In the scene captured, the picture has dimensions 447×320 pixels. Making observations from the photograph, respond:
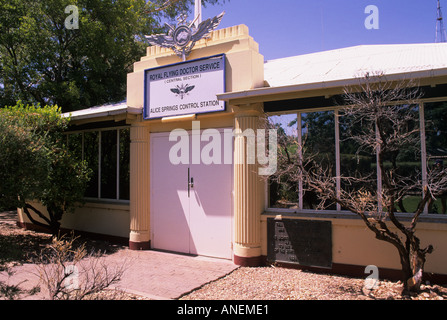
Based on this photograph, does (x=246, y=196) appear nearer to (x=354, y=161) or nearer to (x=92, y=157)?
(x=354, y=161)

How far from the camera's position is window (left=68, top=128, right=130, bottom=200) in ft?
27.2

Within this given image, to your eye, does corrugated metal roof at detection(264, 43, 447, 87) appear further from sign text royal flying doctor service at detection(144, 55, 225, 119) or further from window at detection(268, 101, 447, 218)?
sign text royal flying doctor service at detection(144, 55, 225, 119)

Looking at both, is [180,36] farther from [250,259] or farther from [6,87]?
[6,87]

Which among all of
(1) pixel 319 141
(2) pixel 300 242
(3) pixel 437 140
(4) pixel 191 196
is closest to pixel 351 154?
(1) pixel 319 141

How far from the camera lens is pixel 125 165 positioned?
27.0ft

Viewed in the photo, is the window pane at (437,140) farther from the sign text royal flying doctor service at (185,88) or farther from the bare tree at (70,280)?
the bare tree at (70,280)

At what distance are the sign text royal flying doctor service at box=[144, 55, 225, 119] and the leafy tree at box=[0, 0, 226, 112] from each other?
5.37m

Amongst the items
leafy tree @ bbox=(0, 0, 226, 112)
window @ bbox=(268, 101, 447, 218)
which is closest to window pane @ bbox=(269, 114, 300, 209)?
window @ bbox=(268, 101, 447, 218)

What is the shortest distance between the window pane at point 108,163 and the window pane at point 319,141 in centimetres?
494

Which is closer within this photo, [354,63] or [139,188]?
[354,63]

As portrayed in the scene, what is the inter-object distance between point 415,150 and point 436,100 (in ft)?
2.71

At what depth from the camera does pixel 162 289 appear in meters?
4.98

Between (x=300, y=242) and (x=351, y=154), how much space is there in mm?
1768

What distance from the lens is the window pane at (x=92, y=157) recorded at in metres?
8.88
